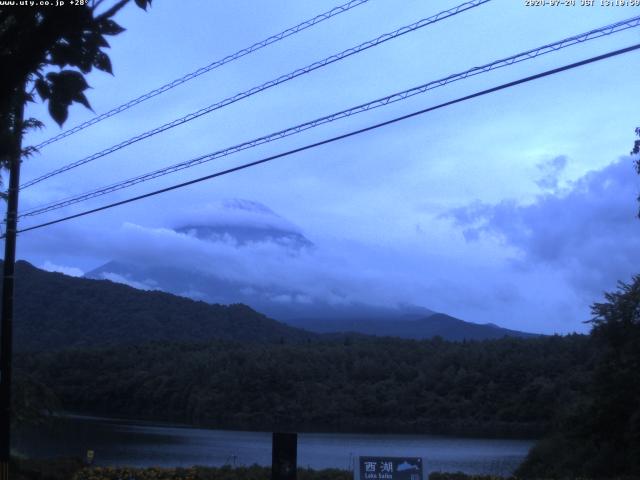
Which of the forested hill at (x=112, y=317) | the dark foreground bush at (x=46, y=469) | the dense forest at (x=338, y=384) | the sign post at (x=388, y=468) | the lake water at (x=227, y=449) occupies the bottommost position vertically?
the lake water at (x=227, y=449)

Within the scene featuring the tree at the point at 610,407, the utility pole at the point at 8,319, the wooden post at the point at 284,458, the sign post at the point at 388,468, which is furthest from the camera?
the tree at the point at 610,407

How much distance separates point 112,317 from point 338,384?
45359mm

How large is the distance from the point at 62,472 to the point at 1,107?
14022 mm

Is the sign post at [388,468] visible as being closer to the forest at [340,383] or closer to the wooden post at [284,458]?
the wooden post at [284,458]

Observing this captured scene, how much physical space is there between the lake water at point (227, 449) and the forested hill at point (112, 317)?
1478 inches

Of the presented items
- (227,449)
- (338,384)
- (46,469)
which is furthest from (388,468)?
(338,384)

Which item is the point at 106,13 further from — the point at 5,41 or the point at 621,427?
the point at 621,427

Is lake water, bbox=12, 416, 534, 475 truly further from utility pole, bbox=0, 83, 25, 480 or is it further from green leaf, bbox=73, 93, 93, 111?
green leaf, bbox=73, 93, 93, 111

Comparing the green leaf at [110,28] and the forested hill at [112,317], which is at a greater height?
the forested hill at [112,317]

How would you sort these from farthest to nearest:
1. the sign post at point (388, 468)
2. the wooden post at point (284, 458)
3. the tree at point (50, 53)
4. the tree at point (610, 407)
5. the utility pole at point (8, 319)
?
1. the tree at point (610, 407)
2. the utility pole at point (8, 319)
3. the wooden post at point (284, 458)
4. the sign post at point (388, 468)
5. the tree at point (50, 53)

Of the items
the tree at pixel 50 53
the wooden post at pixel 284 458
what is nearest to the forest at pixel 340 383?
the wooden post at pixel 284 458

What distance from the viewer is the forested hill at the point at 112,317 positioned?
82.9m

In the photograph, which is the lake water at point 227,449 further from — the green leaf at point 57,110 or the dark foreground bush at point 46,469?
the green leaf at point 57,110

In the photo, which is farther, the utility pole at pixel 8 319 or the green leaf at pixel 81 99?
the utility pole at pixel 8 319
